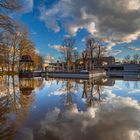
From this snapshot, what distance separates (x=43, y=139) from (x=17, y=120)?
218 centimetres

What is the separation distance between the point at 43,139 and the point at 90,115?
3.28 m

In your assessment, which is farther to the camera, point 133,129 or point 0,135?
point 133,129

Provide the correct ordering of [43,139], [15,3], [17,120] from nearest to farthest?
1. [43,139]
2. [17,120]
3. [15,3]

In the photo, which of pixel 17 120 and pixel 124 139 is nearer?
pixel 124 139

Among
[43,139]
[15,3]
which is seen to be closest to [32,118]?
[43,139]

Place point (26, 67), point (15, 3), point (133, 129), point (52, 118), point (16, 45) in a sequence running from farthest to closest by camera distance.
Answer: point (16, 45), point (26, 67), point (15, 3), point (52, 118), point (133, 129)

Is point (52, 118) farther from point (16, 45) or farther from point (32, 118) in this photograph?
point (16, 45)

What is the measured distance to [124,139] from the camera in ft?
17.6

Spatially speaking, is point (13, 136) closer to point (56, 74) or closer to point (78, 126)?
point (78, 126)

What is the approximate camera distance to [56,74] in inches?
1757

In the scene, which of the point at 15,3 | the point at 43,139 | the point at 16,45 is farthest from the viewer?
the point at 16,45

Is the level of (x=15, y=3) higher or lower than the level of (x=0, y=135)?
higher

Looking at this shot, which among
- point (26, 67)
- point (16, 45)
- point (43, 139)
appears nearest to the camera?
Answer: point (43, 139)

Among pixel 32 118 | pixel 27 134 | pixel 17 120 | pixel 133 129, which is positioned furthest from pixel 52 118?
pixel 133 129
